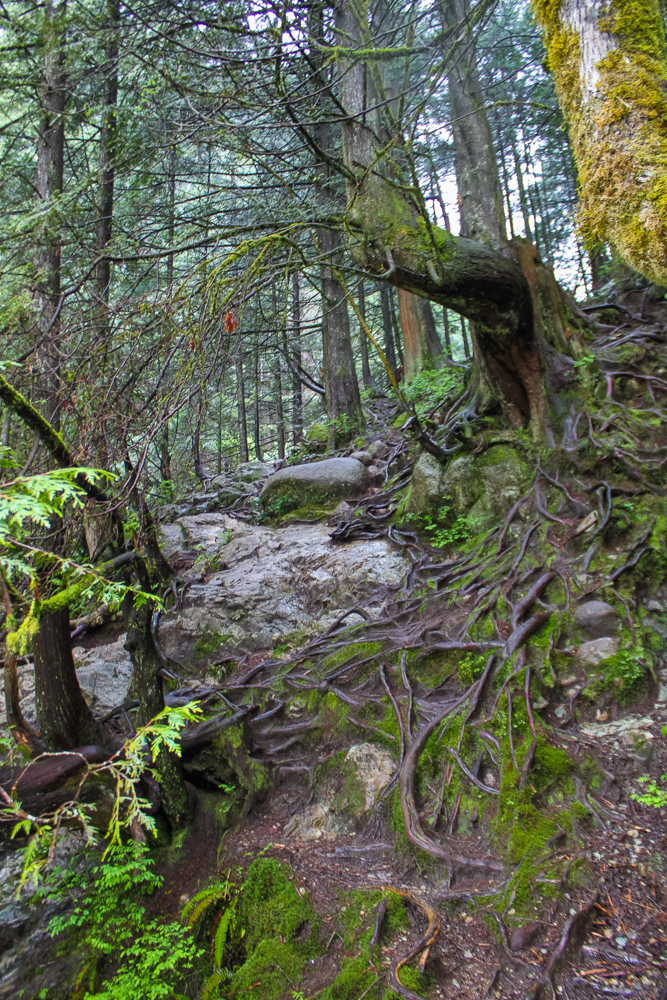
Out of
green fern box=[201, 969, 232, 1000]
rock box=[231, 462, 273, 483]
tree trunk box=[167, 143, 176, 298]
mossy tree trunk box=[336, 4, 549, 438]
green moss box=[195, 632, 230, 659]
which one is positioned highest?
tree trunk box=[167, 143, 176, 298]

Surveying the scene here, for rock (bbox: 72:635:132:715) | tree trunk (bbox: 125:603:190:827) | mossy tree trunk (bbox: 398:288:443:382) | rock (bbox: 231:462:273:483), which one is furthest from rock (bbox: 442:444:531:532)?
mossy tree trunk (bbox: 398:288:443:382)

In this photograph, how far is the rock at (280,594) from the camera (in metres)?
6.12

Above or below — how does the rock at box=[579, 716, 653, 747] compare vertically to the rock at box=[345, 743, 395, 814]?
above

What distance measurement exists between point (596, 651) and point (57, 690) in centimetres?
420

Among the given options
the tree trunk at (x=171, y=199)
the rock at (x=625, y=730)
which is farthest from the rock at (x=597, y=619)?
the tree trunk at (x=171, y=199)

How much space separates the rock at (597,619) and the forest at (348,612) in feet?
0.08

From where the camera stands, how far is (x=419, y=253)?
4.18 meters

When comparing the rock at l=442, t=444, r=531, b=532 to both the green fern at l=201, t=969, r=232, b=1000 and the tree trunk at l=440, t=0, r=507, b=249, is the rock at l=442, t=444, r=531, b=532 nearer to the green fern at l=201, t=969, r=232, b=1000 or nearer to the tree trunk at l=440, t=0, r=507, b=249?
the tree trunk at l=440, t=0, r=507, b=249

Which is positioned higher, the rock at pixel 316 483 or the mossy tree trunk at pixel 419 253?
the mossy tree trunk at pixel 419 253

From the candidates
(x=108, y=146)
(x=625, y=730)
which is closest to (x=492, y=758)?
(x=625, y=730)

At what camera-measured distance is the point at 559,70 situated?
2205 millimetres

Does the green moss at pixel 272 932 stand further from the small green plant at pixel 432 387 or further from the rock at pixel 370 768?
the small green plant at pixel 432 387

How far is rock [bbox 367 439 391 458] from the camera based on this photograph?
31.5ft

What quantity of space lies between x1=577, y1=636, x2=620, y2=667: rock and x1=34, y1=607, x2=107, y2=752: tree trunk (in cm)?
392
